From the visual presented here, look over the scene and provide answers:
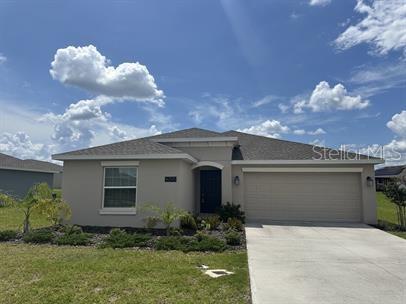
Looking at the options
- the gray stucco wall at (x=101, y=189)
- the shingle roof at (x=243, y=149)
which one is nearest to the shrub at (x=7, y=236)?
the gray stucco wall at (x=101, y=189)

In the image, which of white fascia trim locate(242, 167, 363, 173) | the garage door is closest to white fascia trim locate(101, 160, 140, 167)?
white fascia trim locate(242, 167, 363, 173)

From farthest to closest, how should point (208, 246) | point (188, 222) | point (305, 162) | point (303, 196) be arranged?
point (303, 196), point (305, 162), point (188, 222), point (208, 246)

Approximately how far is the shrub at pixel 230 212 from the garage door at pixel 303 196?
122 centimetres

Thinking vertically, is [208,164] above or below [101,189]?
above

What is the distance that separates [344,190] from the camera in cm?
1533

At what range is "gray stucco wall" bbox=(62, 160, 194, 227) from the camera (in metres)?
12.9

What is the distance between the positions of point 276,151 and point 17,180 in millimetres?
21788

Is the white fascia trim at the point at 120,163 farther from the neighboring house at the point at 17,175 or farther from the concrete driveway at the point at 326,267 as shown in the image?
the neighboring house at the point at 17,175

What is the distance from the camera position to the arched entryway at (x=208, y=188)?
54.3ft

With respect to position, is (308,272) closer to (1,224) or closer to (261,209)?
(261,209)

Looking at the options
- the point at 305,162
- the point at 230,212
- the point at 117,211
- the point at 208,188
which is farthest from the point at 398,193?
the point at 117,211

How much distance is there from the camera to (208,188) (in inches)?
658

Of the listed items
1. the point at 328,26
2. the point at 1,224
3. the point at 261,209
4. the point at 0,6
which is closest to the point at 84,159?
the point at 1,224

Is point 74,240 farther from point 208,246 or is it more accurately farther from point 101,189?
point 208,246
